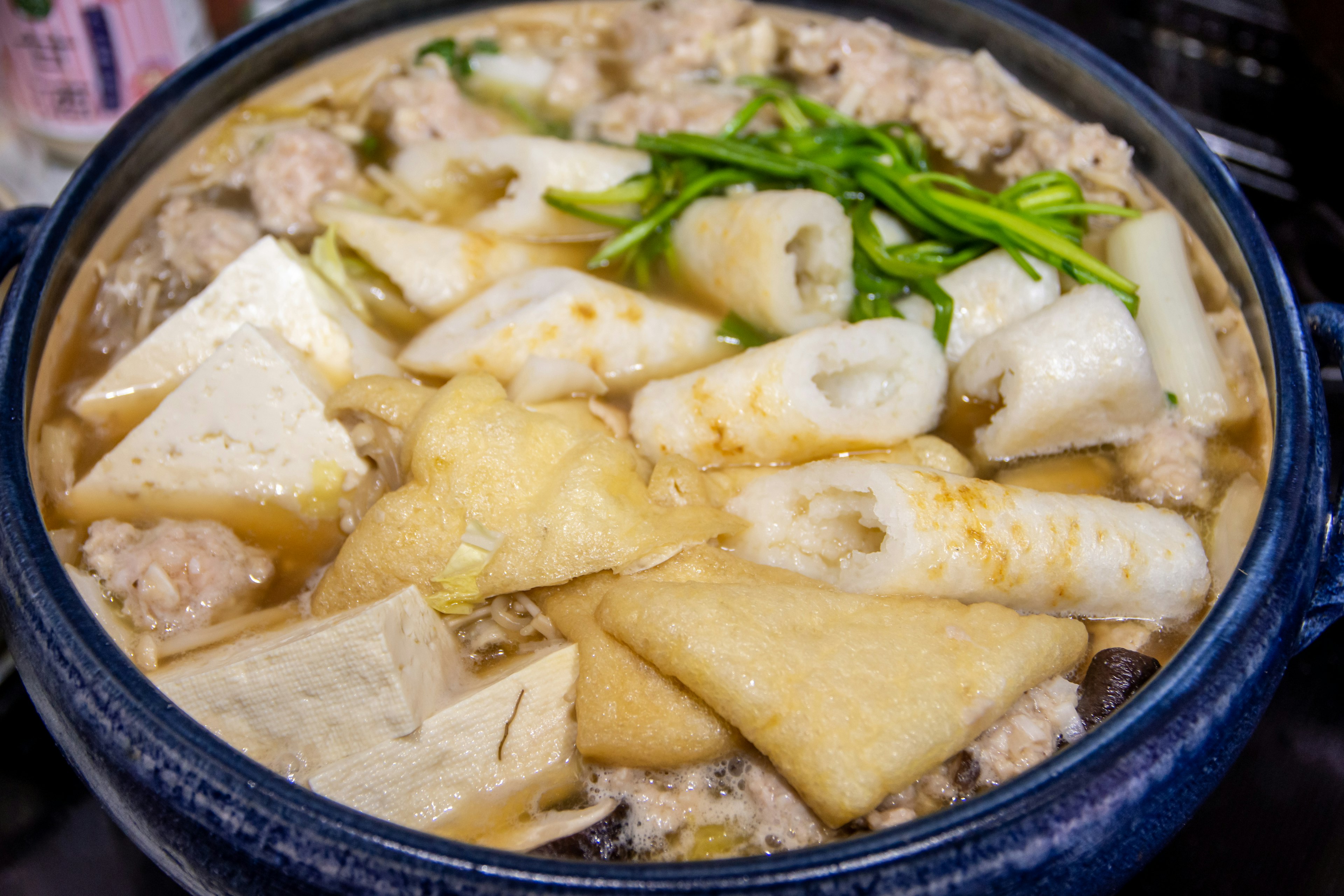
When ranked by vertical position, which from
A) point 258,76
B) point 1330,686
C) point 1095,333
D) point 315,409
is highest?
point 258,76

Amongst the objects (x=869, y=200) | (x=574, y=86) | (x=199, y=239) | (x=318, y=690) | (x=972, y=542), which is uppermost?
(x=574, y=86)

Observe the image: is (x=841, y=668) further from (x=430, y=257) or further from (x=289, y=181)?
(x=289, y=181)

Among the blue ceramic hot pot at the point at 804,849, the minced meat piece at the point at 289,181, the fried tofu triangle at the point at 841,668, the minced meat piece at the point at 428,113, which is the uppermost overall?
the minced meat piece at the point at 428,113

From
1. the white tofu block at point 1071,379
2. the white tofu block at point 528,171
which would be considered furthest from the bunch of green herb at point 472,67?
the white tofu block at point 1071,379

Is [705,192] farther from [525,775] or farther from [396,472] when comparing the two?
[525,775]

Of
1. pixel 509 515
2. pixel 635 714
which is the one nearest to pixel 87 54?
pixel 509 515

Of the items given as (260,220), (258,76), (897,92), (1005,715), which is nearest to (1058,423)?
(1005,715)

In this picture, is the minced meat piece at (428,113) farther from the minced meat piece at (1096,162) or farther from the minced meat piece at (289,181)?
the minced meat piece at (1096,162)
